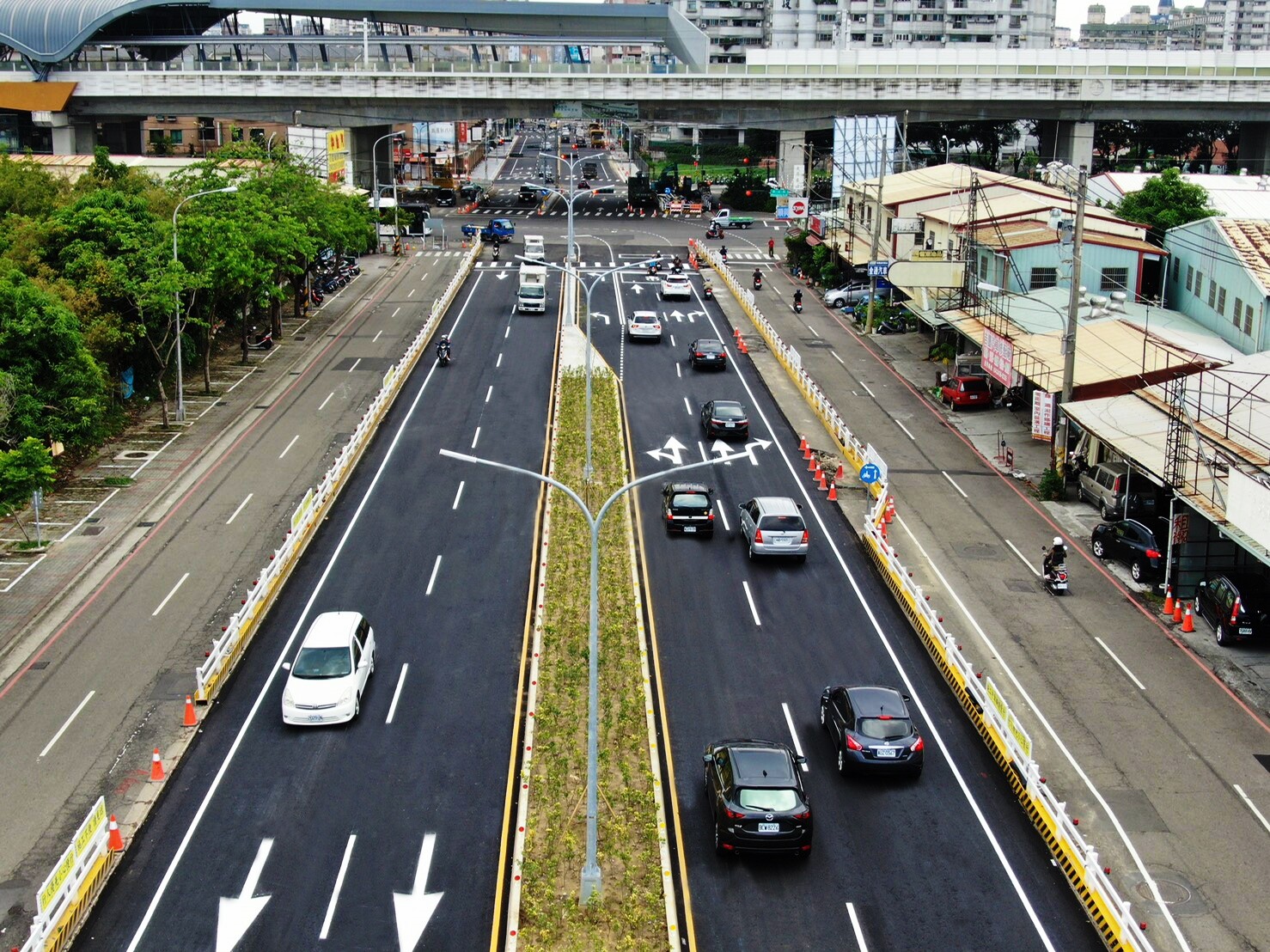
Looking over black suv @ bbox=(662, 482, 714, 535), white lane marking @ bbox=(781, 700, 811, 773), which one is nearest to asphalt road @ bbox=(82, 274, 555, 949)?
black suv @ bbox=(662, 482, 714, 535)

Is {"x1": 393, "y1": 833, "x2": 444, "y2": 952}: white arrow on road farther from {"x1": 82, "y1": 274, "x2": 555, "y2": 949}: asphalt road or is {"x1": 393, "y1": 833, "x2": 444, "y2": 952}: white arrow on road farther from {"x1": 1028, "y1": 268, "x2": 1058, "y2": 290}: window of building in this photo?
{"x1": 1028, "y1": 268, "x2": 1058, "y2": 290}: window of building

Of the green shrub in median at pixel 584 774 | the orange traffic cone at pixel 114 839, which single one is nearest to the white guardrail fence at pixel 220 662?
the orange traffic cone at pixel 114 839

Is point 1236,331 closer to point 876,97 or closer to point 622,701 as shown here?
point 622,701

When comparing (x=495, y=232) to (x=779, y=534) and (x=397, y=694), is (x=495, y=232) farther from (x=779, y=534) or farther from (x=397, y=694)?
(x=397, y=694)

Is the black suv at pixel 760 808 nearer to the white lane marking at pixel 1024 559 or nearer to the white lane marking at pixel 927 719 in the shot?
the white lane marking at pixel 927 719

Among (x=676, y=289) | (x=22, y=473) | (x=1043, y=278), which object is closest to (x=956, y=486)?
(x=1043, y=278)

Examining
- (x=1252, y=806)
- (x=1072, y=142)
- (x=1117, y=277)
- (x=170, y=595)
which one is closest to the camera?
(x=1252, y=806)
